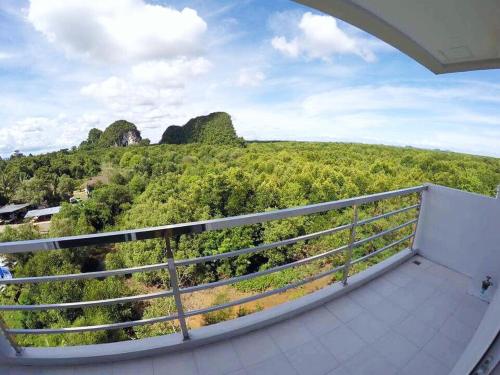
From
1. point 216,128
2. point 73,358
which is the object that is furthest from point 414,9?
point 216,128

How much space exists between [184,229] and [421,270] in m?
2.14

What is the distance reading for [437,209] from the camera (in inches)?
94.3

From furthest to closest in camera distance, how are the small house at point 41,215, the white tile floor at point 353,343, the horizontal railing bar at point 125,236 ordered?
1. the small house at point 41,215
2. the white tile floor at point 353,343
3. the horizontal railing bar at point 125,236

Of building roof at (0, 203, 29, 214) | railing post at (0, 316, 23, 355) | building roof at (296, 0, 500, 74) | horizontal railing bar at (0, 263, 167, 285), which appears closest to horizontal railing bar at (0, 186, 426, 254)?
horizontal railing bar at (0, 263, 167, 285)

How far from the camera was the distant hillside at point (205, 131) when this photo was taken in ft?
224

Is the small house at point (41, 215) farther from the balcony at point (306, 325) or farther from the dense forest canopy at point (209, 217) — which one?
the balcony at point (306, 325)

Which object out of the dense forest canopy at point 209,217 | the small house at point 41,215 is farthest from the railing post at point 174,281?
the small house at point 41,215

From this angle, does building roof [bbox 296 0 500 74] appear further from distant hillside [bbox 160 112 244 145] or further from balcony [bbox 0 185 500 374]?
distant hillside [bbox 160 112 244 145]

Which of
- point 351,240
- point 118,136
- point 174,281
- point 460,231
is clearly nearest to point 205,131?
point 118,136

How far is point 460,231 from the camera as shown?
7.36ft

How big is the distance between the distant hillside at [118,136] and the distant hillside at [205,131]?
346 inches

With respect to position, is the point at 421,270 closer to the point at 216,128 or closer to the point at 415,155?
the point at 415,155

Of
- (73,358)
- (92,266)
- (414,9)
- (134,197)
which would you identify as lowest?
(92,266)

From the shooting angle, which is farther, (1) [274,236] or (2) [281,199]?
(2) [281,199]
